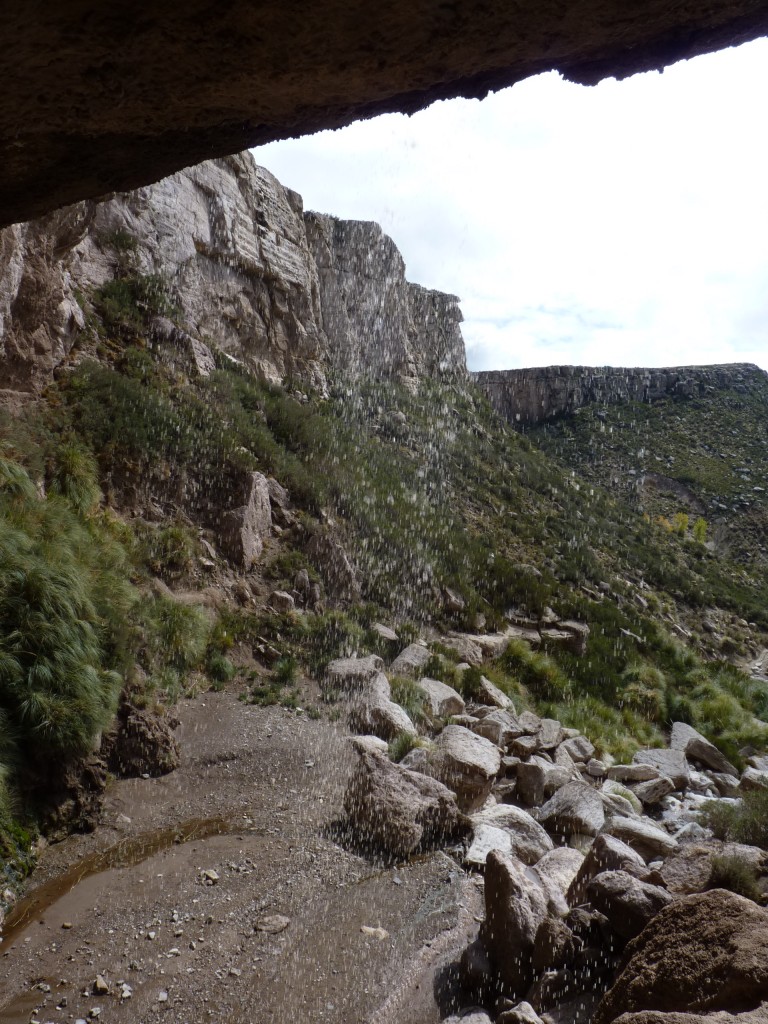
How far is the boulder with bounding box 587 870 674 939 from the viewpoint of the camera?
361cm

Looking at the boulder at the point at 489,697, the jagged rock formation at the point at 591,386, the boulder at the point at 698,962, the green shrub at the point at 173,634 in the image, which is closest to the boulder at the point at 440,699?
the boulder at the point at 489,697

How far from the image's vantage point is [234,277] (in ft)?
62.5

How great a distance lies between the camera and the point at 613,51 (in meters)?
2.01

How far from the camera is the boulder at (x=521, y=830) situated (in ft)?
18.4

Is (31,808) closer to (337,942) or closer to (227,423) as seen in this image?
(337,942)

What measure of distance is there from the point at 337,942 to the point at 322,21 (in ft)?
16.9

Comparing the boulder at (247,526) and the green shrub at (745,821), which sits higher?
the boulder at (247,526)

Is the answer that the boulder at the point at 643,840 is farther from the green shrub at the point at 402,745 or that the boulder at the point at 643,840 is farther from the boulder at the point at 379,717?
the boulder at the point at 379,717

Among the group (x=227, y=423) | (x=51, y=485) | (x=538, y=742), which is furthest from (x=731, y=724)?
(x=51, y=485)

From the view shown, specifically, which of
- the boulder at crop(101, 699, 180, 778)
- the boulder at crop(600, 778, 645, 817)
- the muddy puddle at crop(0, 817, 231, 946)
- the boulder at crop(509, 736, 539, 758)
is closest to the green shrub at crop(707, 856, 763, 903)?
the boulder at crop(600, 778, 645, 817)

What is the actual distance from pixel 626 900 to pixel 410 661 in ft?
22.7

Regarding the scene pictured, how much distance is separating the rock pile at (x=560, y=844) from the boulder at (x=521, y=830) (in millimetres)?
13

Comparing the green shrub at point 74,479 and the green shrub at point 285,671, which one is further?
the green shrub at point 285,671

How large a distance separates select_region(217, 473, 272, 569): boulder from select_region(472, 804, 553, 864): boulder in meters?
6.24
